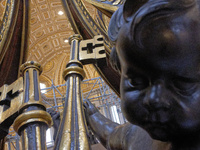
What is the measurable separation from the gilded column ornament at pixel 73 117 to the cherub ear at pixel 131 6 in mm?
291

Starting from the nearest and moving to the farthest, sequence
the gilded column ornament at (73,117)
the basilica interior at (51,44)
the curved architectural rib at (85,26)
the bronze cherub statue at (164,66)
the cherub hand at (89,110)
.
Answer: the bronze cherub statue at (164,66) → the gilded column ornament at (73,117) → the cherub hand at (89,110) → the curved architectural rib at (85,26) → the basilica interior at (51,44)

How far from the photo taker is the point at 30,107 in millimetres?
563

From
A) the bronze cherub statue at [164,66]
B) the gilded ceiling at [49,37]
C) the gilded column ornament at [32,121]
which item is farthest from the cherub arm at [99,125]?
the gilded ceiling at [49,37]

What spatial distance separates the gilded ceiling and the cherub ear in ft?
19.3

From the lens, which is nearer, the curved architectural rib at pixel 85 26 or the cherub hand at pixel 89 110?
the cherub hand at pixel 89 110

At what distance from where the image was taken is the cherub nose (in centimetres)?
24

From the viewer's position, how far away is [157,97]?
24 centimetres

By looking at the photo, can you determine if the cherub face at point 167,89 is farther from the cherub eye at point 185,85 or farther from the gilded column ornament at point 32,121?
the gilded column ornament at point 32,121

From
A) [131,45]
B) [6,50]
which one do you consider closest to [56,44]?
[6,50]

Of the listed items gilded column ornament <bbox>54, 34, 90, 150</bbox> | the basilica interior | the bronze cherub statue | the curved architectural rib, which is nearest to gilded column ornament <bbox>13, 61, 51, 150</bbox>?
gilded column ornament <bbox>54, 34, 90, 150</bbox>

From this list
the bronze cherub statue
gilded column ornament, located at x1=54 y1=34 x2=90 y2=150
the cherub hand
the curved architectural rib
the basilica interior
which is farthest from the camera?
the basilica interior

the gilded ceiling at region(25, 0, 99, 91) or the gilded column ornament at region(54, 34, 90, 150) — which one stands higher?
the gilded ceiling at region(25, 0, 99, 91)

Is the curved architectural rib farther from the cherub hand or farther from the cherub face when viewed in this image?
the cherub face

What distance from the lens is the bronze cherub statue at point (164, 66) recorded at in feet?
0.77
